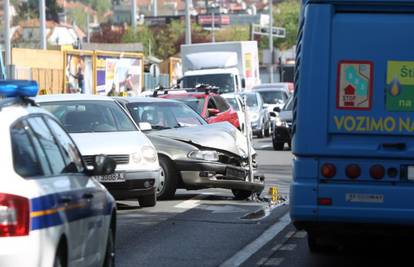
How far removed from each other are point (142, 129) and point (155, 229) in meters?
3.85

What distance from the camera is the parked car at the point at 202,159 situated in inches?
657

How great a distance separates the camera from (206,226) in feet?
46.5

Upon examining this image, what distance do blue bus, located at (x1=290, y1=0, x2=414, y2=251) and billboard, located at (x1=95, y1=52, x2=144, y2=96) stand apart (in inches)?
1245

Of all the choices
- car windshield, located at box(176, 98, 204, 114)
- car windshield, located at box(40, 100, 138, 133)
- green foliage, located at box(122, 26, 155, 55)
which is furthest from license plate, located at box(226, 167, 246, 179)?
green foliage, located at box(122, 26, 155, 55)

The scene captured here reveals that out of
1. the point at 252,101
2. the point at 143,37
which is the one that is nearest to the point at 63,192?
the point at 252,101

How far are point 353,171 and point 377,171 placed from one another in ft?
0.67

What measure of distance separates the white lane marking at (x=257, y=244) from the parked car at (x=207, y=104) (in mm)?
11211

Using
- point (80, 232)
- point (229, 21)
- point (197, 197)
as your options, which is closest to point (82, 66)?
point (197, 197)

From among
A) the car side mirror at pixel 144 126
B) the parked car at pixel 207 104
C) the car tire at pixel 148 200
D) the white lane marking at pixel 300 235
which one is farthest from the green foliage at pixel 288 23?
the white lane marking at pixel 300 235

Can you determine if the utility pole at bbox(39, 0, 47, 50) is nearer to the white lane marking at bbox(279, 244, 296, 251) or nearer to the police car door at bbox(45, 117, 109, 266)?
the white lane marking at bbox(279, 244, 296, 251)

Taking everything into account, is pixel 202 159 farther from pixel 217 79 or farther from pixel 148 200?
pixel 217 79

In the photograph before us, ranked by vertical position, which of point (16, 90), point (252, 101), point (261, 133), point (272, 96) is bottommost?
point (261, 133)

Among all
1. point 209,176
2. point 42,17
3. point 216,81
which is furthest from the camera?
point 42,17

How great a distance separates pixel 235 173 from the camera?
55.6 feet
